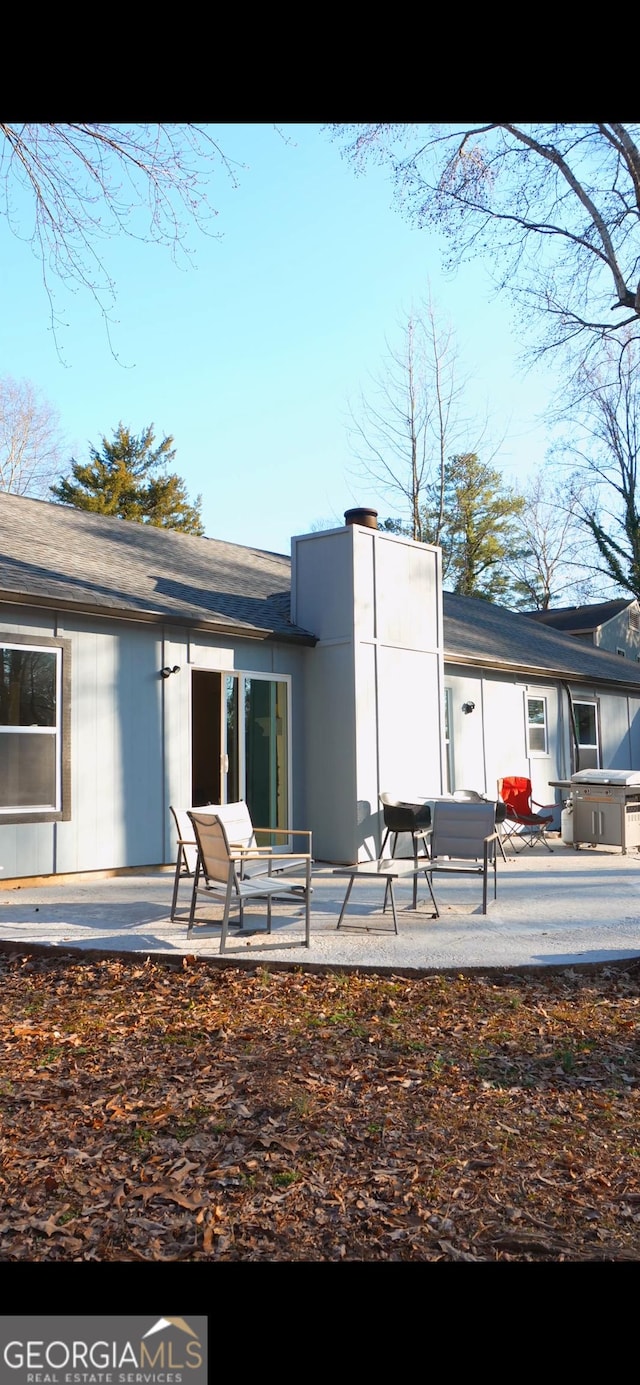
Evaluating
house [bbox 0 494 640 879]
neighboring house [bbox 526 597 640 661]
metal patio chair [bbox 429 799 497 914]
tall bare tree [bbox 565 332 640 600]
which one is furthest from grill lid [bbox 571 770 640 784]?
tall bare tree [bbox 565 332 640 600]

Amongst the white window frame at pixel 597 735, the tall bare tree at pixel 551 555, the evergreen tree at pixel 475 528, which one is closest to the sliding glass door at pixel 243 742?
the white window frame at pixel 597 735

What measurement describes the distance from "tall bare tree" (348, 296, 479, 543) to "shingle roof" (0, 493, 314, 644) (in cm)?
1386

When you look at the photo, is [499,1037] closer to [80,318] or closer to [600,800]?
[80,318]

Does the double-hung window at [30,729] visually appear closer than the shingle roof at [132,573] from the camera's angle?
Yes

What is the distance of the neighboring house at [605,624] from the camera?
27250 mm

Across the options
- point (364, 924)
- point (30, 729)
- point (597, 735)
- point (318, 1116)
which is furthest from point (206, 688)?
point (597, 735)

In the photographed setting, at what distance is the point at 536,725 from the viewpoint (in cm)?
1691

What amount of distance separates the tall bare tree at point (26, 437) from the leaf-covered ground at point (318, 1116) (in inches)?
1045

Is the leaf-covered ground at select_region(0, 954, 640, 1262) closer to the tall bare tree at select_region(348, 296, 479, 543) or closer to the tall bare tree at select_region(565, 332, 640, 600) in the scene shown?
the tall bare tree at select_region(565, 332, 640, 600)

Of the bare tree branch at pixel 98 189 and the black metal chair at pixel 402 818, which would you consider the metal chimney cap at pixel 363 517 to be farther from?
the bare tree branch at pixel 98 189

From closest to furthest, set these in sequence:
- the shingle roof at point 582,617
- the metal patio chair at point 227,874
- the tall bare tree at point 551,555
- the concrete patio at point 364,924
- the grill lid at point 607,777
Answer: the concrete patio at point 364,924
the metal patio chair at point 227,874
the grill lid at point 607,777
the shingle roof at point 582,617
the tall bare tree at point 551,555

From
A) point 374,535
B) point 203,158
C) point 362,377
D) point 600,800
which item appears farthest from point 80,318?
point 362,377

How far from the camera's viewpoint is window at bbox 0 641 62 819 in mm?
9086

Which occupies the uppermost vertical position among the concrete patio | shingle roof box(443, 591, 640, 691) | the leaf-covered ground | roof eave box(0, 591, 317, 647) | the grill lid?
shingle roof box(443, 591, 640, 691)
